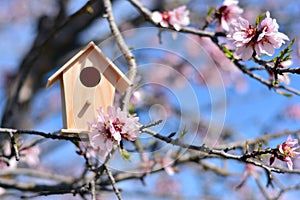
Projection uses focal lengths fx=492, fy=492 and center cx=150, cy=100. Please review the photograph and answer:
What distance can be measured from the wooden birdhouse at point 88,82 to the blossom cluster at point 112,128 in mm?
142

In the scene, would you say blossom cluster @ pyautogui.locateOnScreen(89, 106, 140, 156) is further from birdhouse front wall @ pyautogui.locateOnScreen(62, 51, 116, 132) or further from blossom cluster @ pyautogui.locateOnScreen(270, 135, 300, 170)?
blossom cluster @ pyautogui.locateOnScreen(270, 135, 300, 170)

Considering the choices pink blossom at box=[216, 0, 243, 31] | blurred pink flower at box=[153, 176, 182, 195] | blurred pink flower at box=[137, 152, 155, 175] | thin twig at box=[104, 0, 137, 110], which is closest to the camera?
thin twig at box=[104, 0, 137, 110]

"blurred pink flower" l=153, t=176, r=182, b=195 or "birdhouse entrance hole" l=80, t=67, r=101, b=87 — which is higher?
"blurred pink flower" l=153, t=176, r=182, b=195

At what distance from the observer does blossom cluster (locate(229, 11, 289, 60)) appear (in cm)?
111

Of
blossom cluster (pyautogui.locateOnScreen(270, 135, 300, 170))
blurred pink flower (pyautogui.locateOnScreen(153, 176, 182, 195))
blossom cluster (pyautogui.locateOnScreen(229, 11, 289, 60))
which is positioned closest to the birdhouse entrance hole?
blossom cluster (pyautogui.locateOnScreen(229, 11, 289, 60))

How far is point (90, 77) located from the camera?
4.24ft

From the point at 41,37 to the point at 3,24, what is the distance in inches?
161

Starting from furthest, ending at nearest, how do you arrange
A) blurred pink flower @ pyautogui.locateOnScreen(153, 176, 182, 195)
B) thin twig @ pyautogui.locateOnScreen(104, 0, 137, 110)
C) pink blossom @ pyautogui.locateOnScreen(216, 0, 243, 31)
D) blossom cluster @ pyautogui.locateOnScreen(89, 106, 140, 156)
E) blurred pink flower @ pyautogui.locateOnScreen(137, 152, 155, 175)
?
1. blurred pink flower @ pyautogui.locateOnScreen(153, 176, 182, 195)
2. blurred pink flower @ pyautogui.locateOnScreen(137, 152, 155, 175)
3. pink blossom @ pyautogui.locateOnScreen(216, 0, 243, 31)
4. thin twig @ pyautogui.locateOnScreen(104, 0, 137, 110)
5. blossom cluster @ pyautogui.locateOnScreen(89, 106, 140, 156)

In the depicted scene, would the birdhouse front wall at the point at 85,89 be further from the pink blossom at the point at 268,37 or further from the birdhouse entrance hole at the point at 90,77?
the pink blossom at the point at 268,37

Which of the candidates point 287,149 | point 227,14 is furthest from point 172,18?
point 287,149

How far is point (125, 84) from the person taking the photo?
1.26 m

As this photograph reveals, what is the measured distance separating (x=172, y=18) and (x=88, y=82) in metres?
0.47

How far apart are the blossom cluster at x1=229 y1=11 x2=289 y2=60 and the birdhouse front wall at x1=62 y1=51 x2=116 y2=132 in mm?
337

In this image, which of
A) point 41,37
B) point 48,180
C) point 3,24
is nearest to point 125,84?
point 48,180
